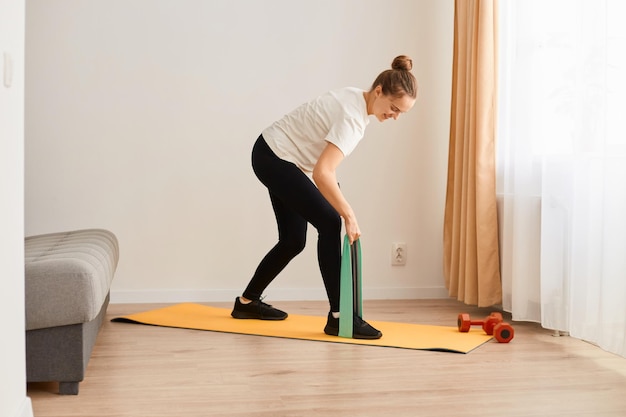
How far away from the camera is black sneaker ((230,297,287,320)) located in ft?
10.8

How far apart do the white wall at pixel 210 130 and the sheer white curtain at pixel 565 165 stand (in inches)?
28.5

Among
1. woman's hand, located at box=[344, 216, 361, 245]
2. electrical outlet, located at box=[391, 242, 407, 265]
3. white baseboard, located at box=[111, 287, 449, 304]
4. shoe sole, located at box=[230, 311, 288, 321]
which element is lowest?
white baseboard, located at box=[111, 287, 449, 304]

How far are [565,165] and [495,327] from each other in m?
0.67

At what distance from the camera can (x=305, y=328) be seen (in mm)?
3137

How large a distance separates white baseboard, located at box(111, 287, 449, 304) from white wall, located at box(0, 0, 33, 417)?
2043 millimetres

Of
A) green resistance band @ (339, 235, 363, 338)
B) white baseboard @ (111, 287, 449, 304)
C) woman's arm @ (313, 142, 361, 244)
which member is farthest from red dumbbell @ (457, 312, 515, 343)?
white baseboard @ (111, 287, 449, 304)

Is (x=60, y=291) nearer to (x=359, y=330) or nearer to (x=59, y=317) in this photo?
(x=59, y=317)

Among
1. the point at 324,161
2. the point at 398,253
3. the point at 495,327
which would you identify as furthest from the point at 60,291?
the point at 398,253

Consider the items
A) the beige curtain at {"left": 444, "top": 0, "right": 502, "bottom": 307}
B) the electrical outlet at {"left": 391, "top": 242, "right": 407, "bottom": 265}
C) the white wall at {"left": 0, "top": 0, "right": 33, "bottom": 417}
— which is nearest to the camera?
the white wall at {"left": 0, "top": 0, "right": 33, "bottom": 417}

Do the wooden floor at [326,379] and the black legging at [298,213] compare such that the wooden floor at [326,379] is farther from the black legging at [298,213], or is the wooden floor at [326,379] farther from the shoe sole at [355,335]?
the black legging at [298,213]

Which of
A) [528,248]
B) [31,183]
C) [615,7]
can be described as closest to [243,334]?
[528,248]

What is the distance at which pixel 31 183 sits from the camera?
3.77 meters

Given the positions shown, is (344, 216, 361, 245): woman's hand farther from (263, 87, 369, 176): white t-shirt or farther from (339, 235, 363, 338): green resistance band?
(263, 87, 369, 176): white t-shirt

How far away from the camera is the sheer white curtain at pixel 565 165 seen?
8.48ft
